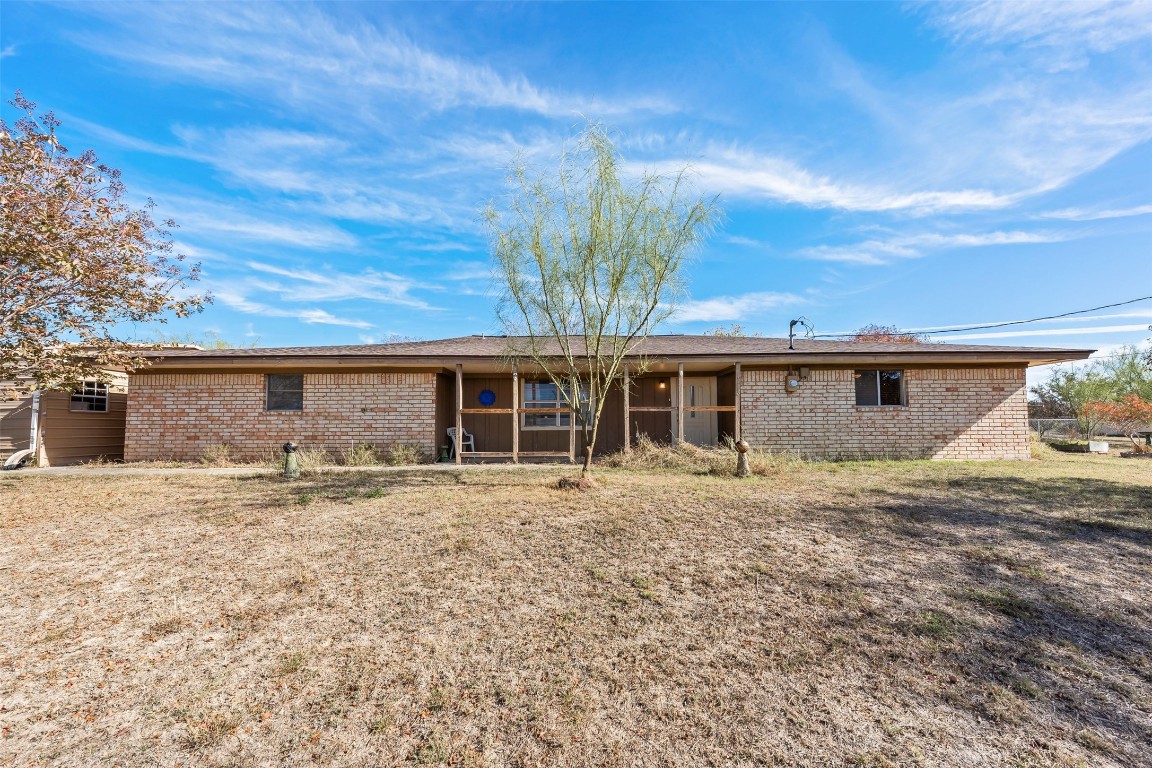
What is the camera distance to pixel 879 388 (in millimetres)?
12172

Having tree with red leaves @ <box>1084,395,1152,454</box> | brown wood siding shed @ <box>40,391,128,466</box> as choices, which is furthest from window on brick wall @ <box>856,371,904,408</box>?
brown wood siding shed @ <box>40,391,128,466</box>

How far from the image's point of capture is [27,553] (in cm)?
501

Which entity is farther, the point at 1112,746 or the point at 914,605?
the point at 914,605

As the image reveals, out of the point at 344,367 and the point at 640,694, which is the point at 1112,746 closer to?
the point at 640,694

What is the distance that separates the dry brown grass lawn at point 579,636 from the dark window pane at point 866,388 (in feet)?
18.9

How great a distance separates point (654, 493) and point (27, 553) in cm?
682

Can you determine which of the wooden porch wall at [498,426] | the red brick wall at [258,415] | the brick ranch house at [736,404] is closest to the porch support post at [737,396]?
the brick ranch house at [736,404]

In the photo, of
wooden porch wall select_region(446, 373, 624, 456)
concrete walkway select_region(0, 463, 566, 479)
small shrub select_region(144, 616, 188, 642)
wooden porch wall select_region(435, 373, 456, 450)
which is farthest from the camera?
wooden porch wall select_region(446, 373, 624, 456)

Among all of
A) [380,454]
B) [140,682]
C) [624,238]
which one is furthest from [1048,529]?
[380,454]

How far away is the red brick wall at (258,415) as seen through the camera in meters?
11.6

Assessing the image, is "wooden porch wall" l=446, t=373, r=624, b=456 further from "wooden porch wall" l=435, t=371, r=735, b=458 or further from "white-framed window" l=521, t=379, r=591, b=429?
"white-framed window" l=521, t=379, r=591, b=429

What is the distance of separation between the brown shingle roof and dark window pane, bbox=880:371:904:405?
0.73m

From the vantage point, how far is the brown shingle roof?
36.3 feet

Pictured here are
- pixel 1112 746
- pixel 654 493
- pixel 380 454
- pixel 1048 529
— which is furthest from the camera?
pixel 380 454
